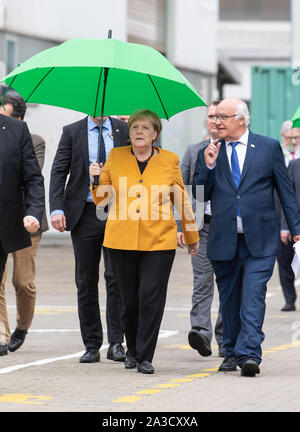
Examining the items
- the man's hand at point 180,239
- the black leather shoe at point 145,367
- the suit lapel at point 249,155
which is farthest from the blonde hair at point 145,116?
the black leather shoe at point 145,367

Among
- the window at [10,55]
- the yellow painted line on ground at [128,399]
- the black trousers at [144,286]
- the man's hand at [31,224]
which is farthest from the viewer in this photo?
the window at [10,55]

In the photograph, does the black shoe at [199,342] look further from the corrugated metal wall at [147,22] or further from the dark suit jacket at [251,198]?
the corrugated metal wall at [147,22]

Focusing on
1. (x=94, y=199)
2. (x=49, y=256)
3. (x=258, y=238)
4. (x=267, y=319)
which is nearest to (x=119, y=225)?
(x=94, y=199)

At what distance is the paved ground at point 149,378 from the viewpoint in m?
7.34

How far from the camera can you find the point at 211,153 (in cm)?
870

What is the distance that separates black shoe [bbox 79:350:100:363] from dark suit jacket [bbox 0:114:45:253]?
118cm

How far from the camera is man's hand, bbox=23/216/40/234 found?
27.3ft

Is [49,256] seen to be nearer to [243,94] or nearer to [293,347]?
[293,347]

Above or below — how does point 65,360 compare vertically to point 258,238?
below

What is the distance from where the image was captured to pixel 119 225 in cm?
878

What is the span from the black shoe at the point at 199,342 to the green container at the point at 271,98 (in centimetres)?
1637

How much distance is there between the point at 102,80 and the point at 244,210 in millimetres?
1586

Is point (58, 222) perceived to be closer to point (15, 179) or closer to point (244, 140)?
point (15, 179)
